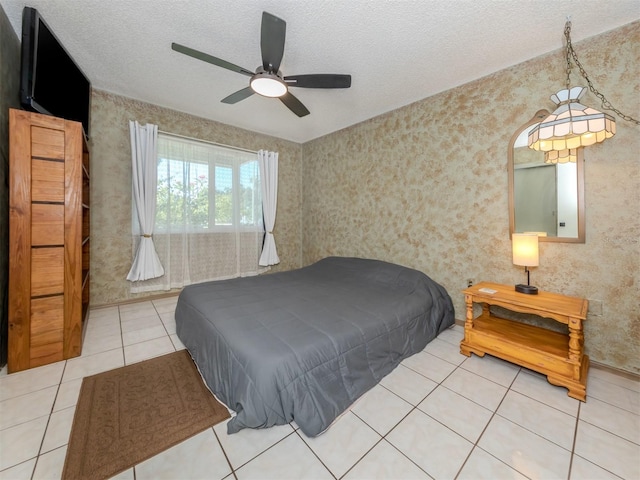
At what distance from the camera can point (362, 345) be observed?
5.65 feet

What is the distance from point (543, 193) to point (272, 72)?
8.39 feet

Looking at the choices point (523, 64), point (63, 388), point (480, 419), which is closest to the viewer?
point (480, 419)

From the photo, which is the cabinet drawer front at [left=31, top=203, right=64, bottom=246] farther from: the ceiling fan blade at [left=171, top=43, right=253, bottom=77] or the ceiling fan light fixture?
the ceiling fan light fixture

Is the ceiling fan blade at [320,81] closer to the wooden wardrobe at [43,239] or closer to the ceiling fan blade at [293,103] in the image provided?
the ceiling fan blade at [293,103]

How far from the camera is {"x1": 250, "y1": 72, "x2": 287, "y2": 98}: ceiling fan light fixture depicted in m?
1.95

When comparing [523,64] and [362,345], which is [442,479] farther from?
[523,64]

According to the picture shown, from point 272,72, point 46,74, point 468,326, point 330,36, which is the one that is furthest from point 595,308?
point 46,74

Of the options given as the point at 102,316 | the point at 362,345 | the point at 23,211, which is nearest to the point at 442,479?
the point at 362,345

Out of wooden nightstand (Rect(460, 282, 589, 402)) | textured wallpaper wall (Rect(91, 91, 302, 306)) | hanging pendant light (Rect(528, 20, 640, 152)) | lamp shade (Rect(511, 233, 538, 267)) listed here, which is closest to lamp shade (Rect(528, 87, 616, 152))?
hanging pendant light (Rect(528, 20, 640, 152))

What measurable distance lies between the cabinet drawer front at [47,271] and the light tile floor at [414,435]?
0.60 metres

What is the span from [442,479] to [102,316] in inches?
141

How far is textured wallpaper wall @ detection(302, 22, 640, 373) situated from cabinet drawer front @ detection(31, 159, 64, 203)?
3.22 metres

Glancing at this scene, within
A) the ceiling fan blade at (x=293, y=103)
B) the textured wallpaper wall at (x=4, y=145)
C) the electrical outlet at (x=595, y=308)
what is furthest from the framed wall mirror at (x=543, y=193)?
the textured wallpaper wall at (x=4, y=145)

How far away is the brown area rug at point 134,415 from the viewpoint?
→ 120 centimetres
